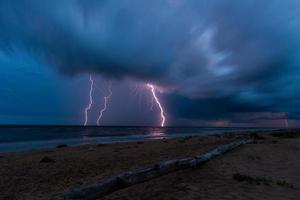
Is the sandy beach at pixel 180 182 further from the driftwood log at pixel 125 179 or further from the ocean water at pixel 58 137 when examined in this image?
the ocean water at pixel 58 137

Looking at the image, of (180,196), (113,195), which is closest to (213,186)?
(180,196)

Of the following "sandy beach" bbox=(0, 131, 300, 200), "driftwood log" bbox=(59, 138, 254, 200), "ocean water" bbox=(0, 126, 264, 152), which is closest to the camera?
"driftwood log" bbox=(59, 138, 254, 200)

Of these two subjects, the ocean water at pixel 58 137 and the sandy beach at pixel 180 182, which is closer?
the sandy beach at pixel 180 182

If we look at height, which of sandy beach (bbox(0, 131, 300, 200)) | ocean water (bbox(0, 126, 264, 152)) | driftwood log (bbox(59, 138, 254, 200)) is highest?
ocean water (bbox(0, 126, 264, 152))

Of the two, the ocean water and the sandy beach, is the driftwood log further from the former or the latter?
the ocean water

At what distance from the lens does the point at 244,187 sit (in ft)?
25.3

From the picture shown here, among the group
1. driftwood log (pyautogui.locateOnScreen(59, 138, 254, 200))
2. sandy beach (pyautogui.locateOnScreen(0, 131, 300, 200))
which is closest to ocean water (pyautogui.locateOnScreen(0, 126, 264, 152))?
sandy beach (pyautogui.locateOnScreen(0, 131, 300, 200))

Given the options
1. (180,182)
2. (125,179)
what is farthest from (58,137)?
(125,179)

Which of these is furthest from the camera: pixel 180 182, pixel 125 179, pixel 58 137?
pixel 58 137

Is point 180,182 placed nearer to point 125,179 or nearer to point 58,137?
point 125,179

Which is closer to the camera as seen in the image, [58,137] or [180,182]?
[180,182]

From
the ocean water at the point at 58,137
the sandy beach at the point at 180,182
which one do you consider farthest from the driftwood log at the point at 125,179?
the ocean water at the point at 58,137

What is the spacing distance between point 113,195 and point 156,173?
1896 millimetres

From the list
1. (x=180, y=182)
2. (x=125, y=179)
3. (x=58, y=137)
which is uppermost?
(x=58, y=137)
